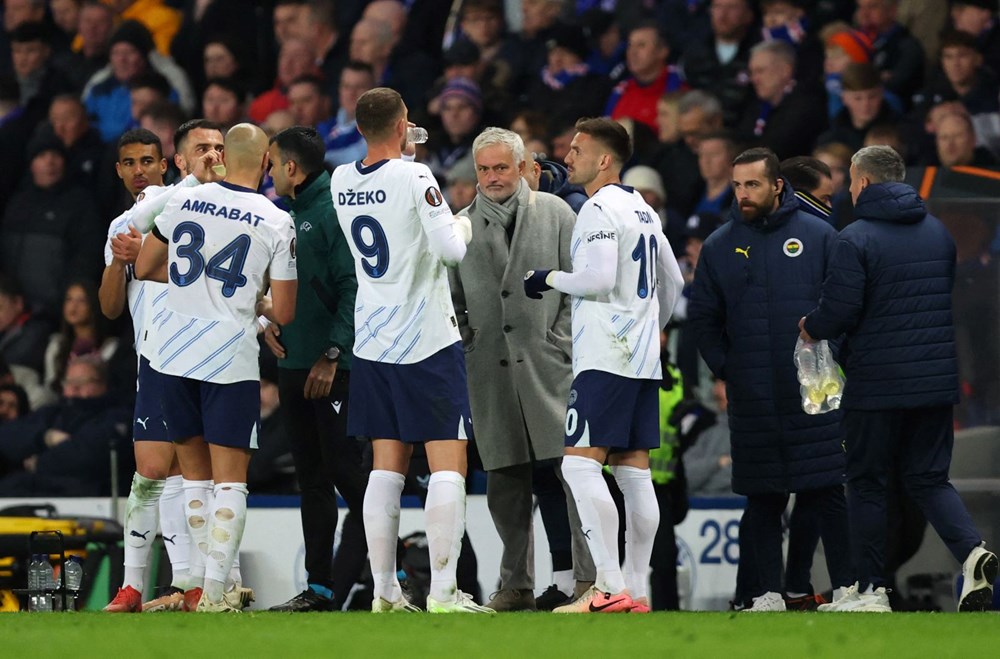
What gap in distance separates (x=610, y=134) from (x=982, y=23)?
596cm

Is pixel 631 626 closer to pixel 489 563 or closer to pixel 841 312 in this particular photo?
pixel 841 312

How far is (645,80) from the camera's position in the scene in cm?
1395

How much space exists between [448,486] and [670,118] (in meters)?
6.55

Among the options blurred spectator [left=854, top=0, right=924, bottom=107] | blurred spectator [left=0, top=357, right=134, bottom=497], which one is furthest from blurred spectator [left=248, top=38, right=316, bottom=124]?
blurred spectator [left=854, top=0, right=924, bottom=107]

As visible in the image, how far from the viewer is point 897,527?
10.1 metres

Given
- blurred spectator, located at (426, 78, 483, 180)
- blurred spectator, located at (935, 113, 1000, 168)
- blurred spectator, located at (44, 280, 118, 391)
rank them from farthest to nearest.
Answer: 1. blurred spectator, located at (44, 280, 118, 391)
2. blurred spectator, located at (426, 78, 483, 180)
3. blurred spectator, located at (935, 113, 1000, 168)

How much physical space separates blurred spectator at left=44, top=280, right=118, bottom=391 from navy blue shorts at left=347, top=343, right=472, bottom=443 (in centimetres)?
708

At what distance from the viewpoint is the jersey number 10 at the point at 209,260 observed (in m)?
7.85

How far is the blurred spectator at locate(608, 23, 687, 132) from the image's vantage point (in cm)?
1389

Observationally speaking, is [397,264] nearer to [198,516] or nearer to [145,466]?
[198,516]

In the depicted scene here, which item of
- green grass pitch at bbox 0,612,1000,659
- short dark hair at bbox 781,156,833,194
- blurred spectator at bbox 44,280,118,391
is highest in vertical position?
short dark hair at bbox 781,156,833,194

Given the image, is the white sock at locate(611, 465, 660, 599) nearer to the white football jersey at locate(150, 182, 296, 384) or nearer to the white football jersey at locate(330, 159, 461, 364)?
the white football jersey at locate(330, 159, 461, 364)

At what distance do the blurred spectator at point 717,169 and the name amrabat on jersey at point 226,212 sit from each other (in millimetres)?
5585

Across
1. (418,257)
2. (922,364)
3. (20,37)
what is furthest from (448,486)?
(20,37)
